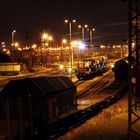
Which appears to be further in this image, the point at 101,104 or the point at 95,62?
the point at 95,62

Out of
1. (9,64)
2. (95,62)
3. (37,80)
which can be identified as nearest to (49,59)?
(9,64)

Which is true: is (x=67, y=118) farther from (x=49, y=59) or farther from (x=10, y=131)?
(x=49, y=59)

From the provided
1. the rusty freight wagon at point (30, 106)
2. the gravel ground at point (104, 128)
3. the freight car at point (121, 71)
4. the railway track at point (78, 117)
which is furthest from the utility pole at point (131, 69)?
the freight car at point (121, 71)

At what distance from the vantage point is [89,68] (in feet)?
210

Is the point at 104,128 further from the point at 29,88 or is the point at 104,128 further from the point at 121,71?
the point at 121,71

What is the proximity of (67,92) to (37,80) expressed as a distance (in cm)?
360

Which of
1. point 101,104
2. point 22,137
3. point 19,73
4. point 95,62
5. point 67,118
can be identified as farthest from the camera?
point 19,73

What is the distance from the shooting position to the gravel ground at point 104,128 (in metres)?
21.3

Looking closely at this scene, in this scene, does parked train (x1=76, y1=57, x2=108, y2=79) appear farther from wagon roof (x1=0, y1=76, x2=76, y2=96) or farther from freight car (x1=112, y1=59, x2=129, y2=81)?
wagon roof (x1=0, y1=76, x2=76, y2=96)

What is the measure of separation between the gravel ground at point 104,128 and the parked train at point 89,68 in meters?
31.2

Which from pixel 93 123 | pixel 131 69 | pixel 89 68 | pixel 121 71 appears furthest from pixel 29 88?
pixel 89 68

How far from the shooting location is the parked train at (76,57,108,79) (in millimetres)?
62406

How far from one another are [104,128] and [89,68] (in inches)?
1590

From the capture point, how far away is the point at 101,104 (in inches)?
1245
